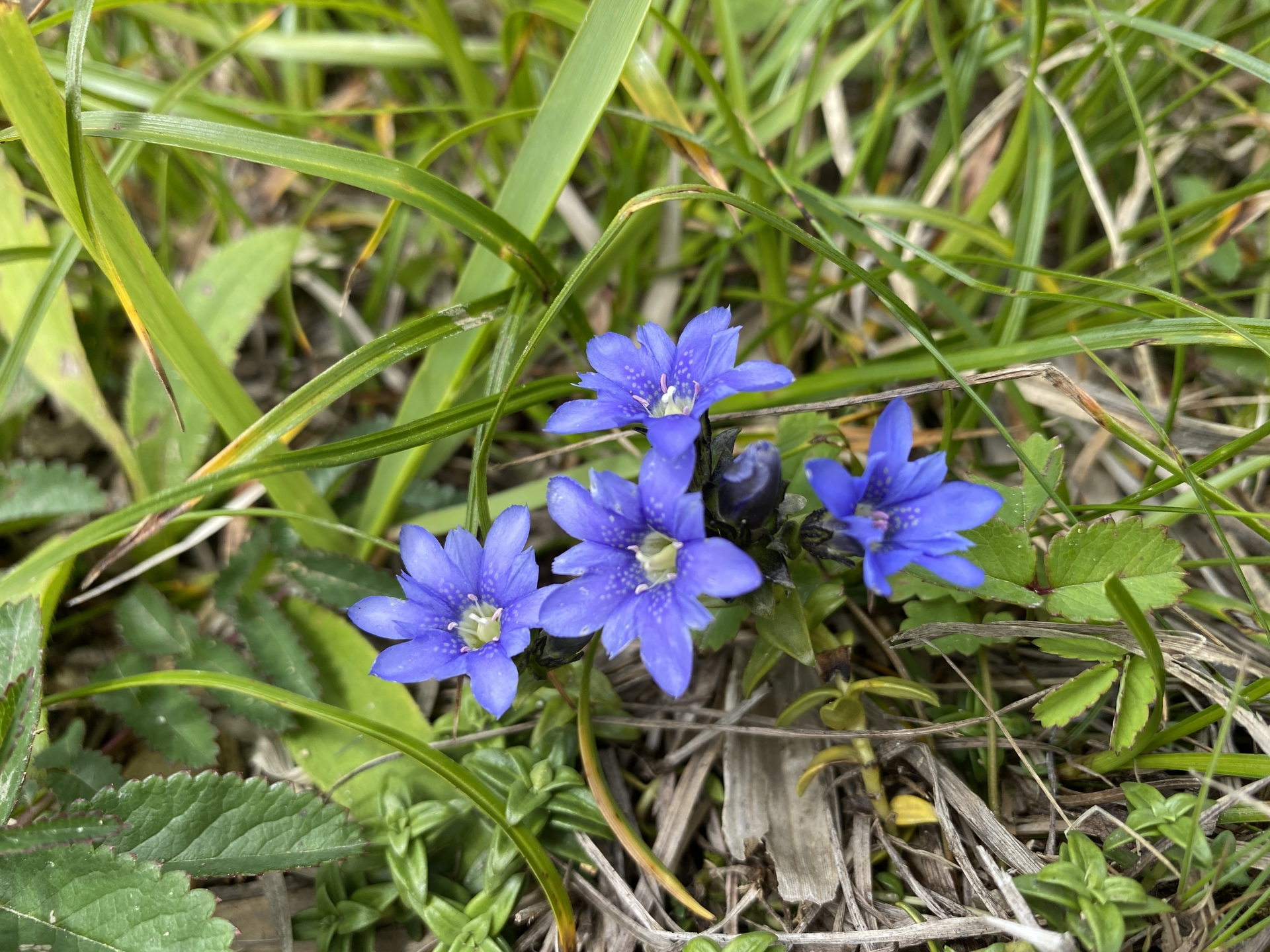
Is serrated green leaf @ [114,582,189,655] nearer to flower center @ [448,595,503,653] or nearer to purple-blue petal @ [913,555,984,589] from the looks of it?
flower center @ [448,595,503,653]

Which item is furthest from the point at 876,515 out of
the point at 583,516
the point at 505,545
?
the point at 505,545

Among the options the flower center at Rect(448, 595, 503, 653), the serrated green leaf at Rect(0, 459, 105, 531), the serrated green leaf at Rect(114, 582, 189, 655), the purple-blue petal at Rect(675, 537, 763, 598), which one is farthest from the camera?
the serrated green leaf at Rect(0, 459, 105, 531)

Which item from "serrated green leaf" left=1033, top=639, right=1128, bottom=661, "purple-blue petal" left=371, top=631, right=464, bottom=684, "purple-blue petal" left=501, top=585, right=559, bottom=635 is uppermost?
"purple-blue petal" left=501, top=585, right=559, bottom=635

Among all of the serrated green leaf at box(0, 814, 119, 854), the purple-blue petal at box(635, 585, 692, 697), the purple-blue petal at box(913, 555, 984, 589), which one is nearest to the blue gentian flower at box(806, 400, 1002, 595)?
the purple-blue petal at box(913, 555, 984, 589)

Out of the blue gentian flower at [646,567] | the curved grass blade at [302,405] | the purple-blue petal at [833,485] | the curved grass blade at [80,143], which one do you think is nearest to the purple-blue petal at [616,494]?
the blue gentian flower at [646,567]

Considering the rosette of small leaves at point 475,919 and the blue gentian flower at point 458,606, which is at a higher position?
the blue gentian flower at point 458,606

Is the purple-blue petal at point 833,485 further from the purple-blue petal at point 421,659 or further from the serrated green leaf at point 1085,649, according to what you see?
the purple-blue petal at point 421,659

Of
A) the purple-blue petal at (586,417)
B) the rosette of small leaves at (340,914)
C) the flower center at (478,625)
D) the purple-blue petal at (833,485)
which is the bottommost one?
the rosette of small leaves at (340,914)
